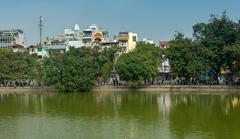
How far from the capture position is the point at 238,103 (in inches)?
1400

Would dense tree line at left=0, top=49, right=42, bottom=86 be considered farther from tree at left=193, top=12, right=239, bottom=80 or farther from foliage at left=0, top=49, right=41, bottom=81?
tree at left=193, top=12, right=239, bottom=80

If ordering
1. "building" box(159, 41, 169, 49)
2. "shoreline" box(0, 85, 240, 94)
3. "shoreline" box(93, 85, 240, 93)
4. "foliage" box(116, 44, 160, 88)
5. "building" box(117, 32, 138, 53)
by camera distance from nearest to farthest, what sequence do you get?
"shoreline" box(93, 85, 240, 93) → "shoreline" box(0, 85, 240, 94) → "foliage" box(116, 44, 160, 88) → "building" box(117, 32, 138, 53) → "building" box(159, 41, 169, 49)

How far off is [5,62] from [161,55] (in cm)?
1734

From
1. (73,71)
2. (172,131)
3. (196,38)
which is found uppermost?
(196,38)

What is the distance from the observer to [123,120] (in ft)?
86.3

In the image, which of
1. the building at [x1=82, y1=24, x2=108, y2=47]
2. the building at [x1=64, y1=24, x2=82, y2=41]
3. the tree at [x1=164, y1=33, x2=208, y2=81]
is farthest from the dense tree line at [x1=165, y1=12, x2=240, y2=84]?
the building at [x1=64, y1=24, x2=82, y2=41]

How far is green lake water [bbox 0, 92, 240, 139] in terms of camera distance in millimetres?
21375

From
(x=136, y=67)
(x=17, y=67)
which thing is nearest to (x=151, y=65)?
(x=136, y=67)

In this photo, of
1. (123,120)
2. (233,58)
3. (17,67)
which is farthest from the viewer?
(17,67)

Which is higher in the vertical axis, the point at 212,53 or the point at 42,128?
the point at 212,53

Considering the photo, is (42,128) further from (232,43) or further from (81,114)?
(232,43)

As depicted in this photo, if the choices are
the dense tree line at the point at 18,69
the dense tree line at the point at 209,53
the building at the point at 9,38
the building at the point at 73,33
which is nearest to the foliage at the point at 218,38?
the dense tree line at the point at 209,53

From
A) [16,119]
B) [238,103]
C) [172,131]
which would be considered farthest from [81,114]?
[238,103]

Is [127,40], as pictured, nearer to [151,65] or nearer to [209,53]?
[151,65]
